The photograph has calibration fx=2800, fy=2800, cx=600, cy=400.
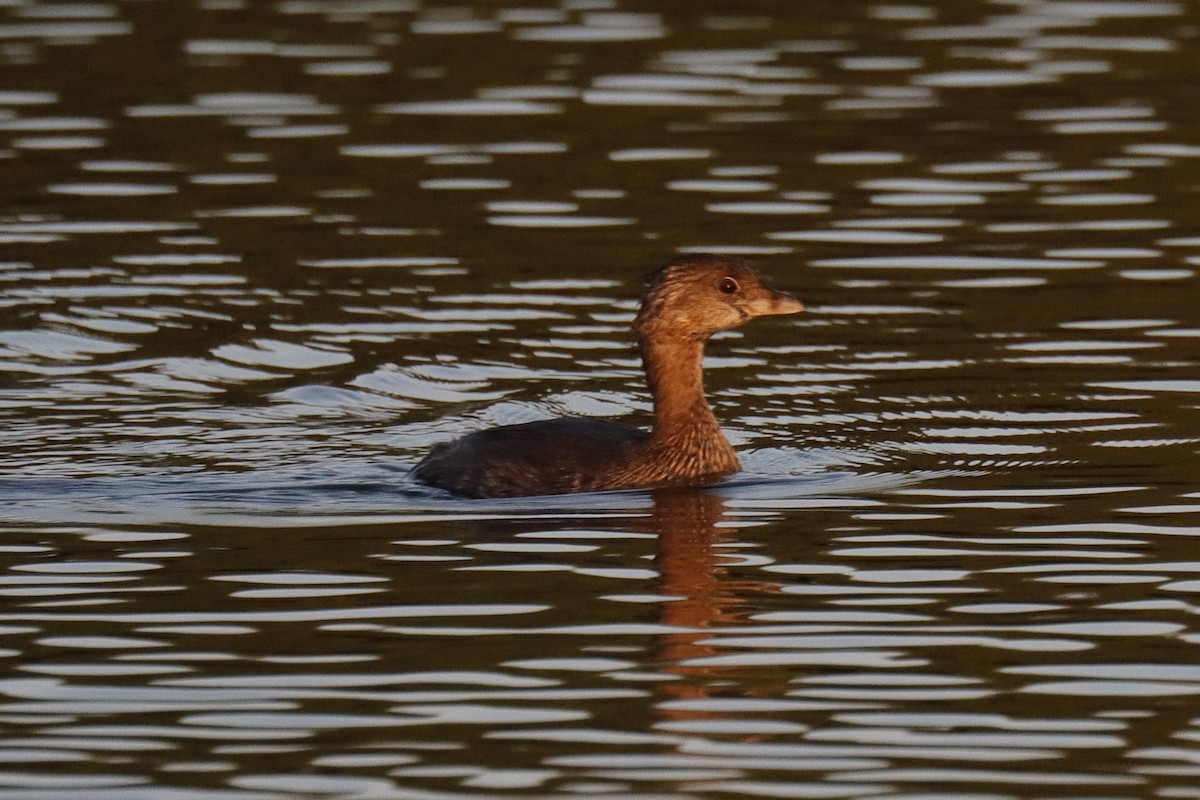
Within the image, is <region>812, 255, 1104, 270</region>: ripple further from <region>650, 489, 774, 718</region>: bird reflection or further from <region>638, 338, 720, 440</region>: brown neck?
<region>650, 489, 774, 718</region>: bird reflection

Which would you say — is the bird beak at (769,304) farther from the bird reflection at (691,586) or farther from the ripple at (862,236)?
the ripple at (862,236)

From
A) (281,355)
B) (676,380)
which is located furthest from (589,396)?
(281,355)

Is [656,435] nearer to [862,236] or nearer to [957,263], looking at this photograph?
[957,263]

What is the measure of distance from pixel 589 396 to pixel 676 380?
1.76 metres

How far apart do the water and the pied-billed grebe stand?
17 centimetres

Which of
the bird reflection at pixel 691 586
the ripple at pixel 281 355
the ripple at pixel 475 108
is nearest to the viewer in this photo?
the bird reflection at pixel 691 586

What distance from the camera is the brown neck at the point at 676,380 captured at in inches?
550

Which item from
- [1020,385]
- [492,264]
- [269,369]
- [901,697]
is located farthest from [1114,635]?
[492,264]

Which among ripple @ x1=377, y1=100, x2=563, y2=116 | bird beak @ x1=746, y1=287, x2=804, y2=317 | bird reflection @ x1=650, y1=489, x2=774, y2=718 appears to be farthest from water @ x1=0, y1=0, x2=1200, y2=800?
bird beak @ x1=746, y1=287, x2=804, y2=317

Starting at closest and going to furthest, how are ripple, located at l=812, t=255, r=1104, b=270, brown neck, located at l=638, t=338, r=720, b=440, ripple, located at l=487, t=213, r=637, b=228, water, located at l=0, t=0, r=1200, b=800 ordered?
Answer: water, located at l=0, t=0, r=1200, b=800 < brown neck, located at l=638, t=338, r=720, b=440 < ripple, located at l=812, t=255, r=1104, b=270 < ripple, located at l=487, t=213, r=637, b=228

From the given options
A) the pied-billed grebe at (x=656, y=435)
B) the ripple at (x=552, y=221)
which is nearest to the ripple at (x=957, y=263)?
the ripple at (x=552, y=221)

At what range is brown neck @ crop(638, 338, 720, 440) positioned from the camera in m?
14.0

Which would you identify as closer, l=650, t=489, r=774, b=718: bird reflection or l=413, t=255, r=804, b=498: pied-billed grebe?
l=650, t=489, r=774, b=718: bird reflection

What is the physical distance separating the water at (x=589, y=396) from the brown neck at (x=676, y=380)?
0.45 meters
